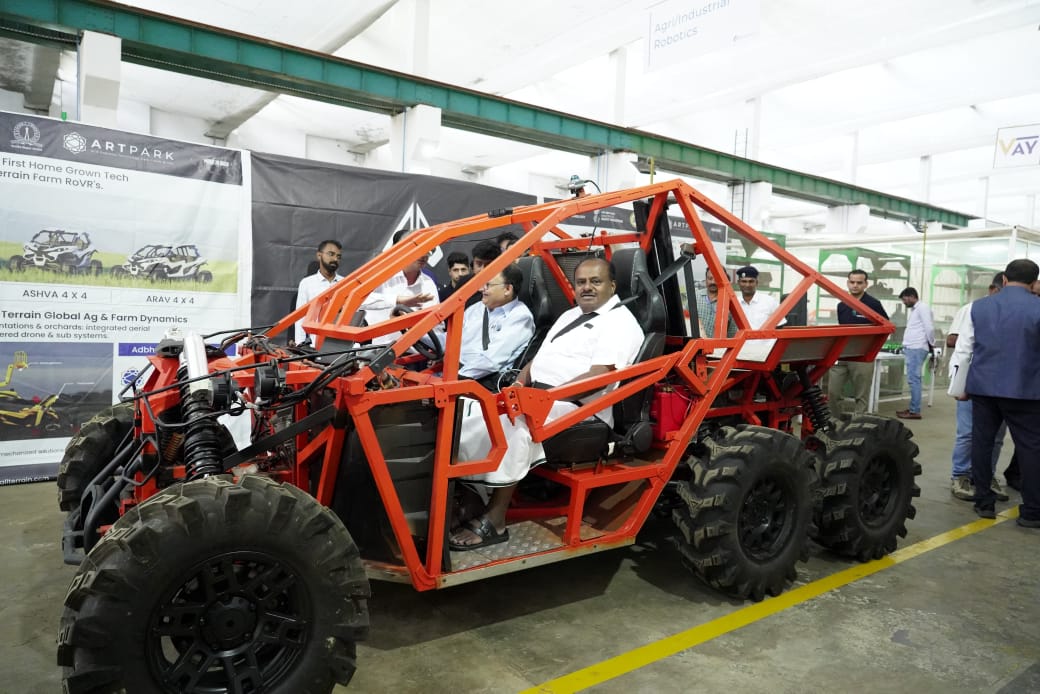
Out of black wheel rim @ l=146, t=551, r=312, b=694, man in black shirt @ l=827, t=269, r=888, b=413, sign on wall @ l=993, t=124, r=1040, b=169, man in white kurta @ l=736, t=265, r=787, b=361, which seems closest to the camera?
black wheel rim @ l=146, t=551, r=312, b=694

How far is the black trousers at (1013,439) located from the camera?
16.8ft

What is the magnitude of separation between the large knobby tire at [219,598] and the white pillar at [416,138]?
7.40m

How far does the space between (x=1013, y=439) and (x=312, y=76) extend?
8.12m

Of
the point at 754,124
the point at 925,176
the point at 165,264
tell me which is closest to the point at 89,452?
the point at 165,264

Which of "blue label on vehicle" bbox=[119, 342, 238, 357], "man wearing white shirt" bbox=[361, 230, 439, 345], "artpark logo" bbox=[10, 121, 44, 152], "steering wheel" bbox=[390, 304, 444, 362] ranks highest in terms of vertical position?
"artpark logo" bbox=[10, 121, 44, 152]

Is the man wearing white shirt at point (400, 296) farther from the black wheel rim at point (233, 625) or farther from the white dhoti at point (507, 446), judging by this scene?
the black wheel rim at point (233, 625)

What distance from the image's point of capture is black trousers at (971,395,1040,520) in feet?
16.8

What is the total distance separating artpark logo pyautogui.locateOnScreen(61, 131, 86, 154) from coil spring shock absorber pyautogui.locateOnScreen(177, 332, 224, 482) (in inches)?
154

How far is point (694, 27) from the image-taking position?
6.95m

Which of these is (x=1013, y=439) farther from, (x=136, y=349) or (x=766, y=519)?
(x=136, y=349)

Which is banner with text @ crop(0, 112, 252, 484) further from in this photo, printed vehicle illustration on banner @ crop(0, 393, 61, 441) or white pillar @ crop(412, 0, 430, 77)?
white pillar @ crop(412, 0, 430, 77)

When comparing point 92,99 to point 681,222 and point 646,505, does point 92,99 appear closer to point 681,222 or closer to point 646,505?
point 646,505

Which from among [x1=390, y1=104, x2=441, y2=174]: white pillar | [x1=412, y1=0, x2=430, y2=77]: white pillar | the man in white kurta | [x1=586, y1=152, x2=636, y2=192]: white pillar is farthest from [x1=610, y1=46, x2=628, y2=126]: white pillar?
the man in white kurta

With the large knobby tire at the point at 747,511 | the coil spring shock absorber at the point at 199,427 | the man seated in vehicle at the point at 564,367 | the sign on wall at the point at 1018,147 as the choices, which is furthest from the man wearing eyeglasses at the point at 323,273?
the sign on wall at the point at 1018,147
